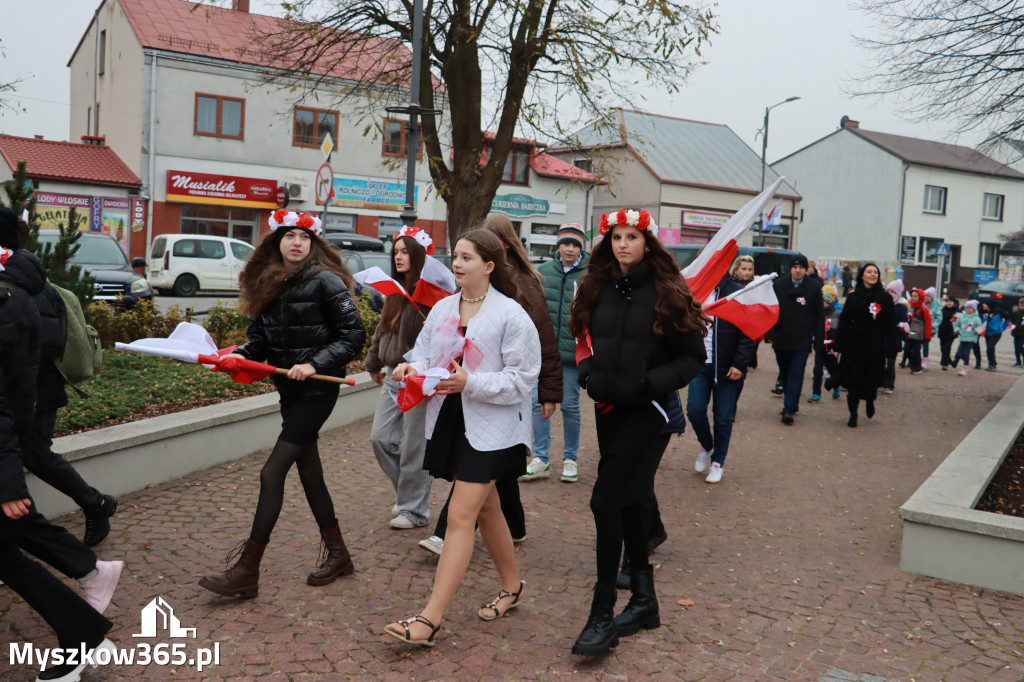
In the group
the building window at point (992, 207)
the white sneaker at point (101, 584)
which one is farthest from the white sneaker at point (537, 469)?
the building window at point (992, 207)

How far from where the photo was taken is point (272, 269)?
4531 mm

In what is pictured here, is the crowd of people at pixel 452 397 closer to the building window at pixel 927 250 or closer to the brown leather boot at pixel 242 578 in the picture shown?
the brown leather boot at pixel 242 578

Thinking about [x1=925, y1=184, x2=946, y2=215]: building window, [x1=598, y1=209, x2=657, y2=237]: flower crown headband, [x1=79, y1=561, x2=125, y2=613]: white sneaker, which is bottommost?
[x1=79, y1=561, x2=125, y2=613]: white sneaker

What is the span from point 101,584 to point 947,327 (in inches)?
676

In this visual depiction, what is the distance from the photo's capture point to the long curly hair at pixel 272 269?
452 cm

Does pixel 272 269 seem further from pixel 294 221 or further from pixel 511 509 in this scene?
pixel 511 509

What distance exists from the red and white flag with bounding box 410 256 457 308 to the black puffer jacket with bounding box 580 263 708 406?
4.93ft

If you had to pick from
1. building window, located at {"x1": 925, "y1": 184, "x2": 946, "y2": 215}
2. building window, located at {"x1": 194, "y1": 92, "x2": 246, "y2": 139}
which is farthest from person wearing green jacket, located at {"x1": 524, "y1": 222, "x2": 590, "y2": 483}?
building window, located at {"x1": 925, "y1": 184, "x2": 946, "y2": 215}

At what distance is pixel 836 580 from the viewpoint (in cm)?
521

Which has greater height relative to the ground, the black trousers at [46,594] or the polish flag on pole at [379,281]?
the polish flag on pole at [379,281]

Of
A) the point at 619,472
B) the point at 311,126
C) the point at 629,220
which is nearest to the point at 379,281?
the point at 629,220

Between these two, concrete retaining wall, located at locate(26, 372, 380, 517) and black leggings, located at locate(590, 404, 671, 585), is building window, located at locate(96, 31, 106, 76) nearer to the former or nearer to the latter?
concrete retaining wall, located at locate(26, 372, 380, 517)

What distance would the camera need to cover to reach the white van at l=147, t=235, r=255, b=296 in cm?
2420

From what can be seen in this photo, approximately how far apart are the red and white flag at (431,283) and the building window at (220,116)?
29450 millimetres
